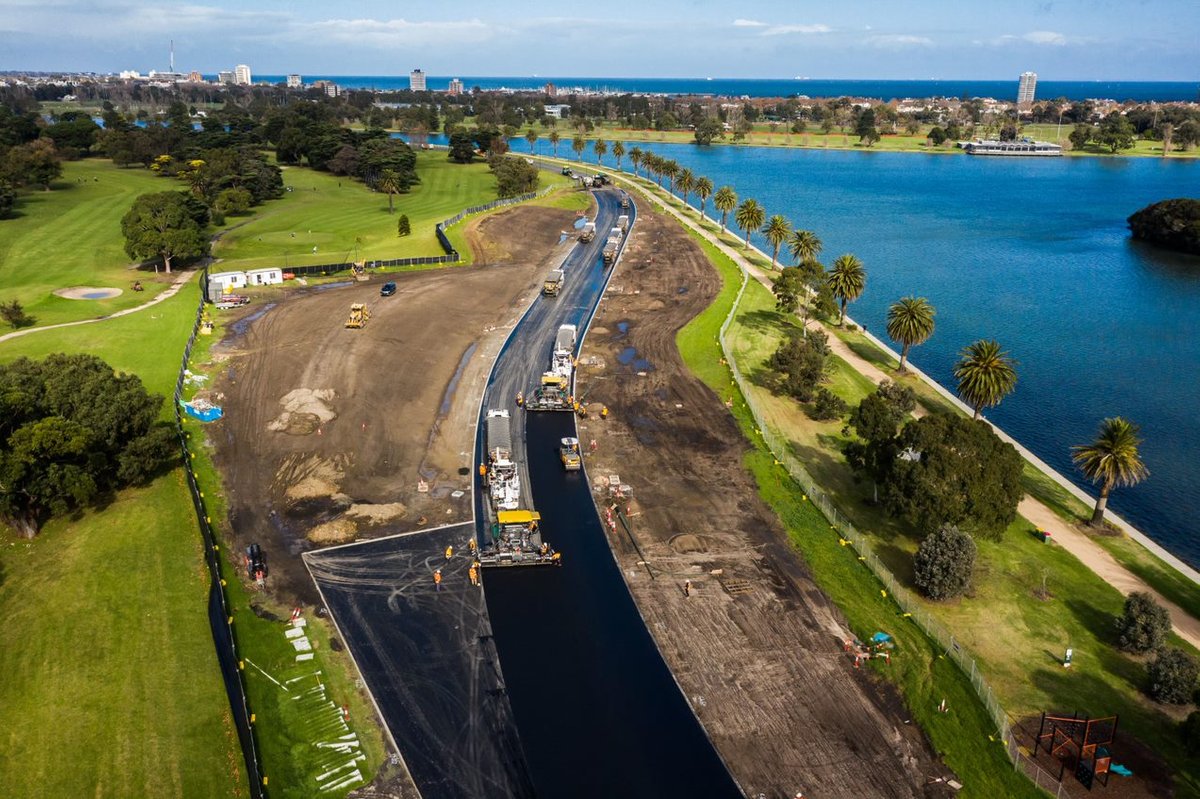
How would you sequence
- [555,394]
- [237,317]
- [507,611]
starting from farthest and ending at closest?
[237,317] < [555,394] < [507,611]

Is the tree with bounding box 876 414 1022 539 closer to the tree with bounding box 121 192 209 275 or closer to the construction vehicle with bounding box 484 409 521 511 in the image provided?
the construction vehicle with bounding box 484 409 521 511

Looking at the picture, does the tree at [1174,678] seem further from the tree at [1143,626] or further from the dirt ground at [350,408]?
the dirt ground at [350,408]

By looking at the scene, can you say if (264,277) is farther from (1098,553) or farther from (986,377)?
(1098,553)

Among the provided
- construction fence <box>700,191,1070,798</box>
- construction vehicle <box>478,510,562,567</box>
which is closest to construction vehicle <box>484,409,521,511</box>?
construction vehicle <box>478,510,562,567</box>

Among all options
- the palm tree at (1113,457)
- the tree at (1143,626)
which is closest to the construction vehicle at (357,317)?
the palm tree at (1113,457)

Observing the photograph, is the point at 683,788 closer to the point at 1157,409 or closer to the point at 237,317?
the point at 1157,409

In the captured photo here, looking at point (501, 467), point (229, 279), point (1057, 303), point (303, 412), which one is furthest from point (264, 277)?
point (1057, 303)

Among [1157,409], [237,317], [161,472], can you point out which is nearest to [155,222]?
[237,317]
